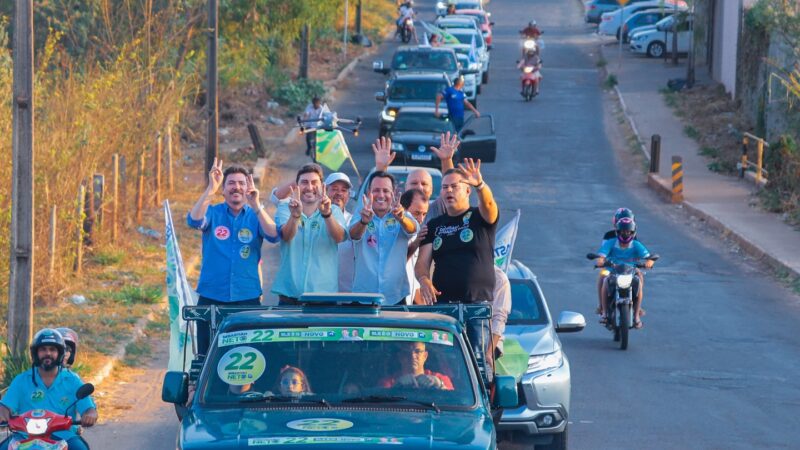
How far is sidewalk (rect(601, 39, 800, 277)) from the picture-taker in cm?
2273

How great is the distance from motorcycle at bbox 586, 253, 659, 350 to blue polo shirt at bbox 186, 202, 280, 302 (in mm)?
6358

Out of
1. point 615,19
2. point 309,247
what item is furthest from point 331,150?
point 615,19

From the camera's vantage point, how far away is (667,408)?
39.6 ft

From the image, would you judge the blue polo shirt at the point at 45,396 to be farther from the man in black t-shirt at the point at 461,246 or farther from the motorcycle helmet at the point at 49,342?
the man in black t-shirt at the point at 461,246

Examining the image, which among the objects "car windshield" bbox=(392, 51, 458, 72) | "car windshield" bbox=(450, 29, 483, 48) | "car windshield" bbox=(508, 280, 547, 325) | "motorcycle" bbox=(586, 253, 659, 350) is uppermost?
"car windshield" bbox=(450, 29, 483, 48)

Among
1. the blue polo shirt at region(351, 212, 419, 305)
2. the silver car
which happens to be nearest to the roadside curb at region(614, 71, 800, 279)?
the silver car

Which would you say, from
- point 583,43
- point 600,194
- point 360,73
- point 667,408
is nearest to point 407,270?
point 667,408

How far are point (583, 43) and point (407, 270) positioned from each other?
52.7 meters

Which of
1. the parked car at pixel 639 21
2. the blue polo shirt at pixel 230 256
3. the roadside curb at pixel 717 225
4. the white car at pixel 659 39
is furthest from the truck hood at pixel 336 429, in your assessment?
the parked car at pixel 639 21

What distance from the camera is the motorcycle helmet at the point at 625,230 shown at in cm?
1528

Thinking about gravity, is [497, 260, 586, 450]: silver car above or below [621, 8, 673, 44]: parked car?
below

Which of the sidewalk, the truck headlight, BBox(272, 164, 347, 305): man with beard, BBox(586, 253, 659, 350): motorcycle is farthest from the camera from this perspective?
the sidewalk

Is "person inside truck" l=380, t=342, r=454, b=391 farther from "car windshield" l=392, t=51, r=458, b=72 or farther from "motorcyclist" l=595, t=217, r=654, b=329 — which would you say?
"car windshield" l=392, t=51, r=458, b=72

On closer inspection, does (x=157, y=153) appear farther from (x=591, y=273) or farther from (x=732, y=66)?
(x=732, y=66)
